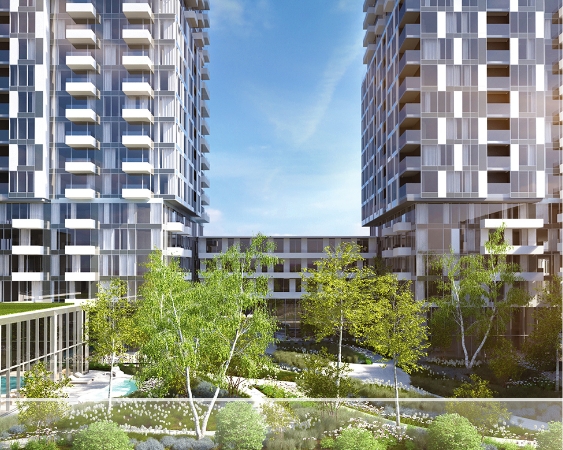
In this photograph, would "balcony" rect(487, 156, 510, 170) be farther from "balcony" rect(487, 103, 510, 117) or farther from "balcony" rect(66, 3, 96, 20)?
"balcony" rect(66, 3, 96, 20)

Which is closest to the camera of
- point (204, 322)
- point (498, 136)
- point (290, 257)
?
point (204, 322)

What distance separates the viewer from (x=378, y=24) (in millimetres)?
40969

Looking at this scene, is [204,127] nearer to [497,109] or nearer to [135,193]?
[135,193]

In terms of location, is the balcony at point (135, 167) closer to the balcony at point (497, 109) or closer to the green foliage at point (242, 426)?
the green foliage at point (242, 426)

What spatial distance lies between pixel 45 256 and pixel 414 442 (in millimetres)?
35871

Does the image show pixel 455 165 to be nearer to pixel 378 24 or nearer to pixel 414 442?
pixel 378 24

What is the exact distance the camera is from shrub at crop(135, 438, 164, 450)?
372 inches

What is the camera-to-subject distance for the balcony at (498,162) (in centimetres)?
3142

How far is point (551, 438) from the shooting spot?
9.09 metres

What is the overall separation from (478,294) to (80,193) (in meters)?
34.0

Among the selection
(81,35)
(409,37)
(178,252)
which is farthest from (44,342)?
(409,37)

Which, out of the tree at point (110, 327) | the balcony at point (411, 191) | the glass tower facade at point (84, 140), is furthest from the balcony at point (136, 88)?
the balcony at point (411, 191)

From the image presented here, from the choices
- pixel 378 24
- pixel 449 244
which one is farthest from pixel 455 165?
pixel 378 24

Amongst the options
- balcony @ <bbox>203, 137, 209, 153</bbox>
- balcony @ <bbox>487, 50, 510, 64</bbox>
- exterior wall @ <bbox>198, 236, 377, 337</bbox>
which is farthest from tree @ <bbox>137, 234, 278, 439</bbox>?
balcony @ <bbox>203, 137, 209, 153</bbox>
